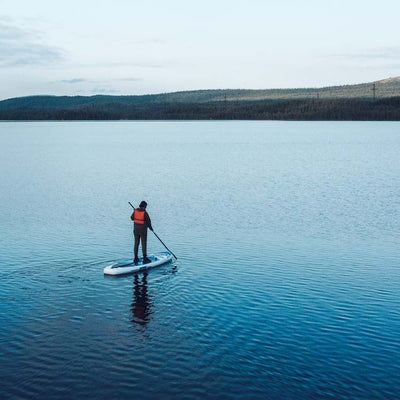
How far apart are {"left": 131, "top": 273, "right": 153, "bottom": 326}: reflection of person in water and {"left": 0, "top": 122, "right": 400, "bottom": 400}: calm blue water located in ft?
0.28

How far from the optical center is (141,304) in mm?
23281

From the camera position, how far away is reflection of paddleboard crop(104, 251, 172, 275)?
89.6ft

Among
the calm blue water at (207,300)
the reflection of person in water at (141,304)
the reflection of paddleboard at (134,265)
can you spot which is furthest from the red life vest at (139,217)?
the reflection of person in water at (141,304)

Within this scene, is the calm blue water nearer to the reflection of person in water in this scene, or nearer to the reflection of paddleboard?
the reflection of person in water

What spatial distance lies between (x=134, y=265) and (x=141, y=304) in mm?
5079

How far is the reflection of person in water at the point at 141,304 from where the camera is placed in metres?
21.4

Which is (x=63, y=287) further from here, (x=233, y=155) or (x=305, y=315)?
(x=233, y=155)

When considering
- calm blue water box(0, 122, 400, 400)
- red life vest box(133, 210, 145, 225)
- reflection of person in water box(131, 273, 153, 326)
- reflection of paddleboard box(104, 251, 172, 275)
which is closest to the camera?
calm blue water box(0, 122, 400, 400)

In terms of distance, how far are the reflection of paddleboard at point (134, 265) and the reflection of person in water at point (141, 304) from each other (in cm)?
89

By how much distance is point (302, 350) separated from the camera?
731 inches

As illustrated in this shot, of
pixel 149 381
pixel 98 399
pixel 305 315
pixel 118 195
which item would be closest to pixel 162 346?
pixel 149 381

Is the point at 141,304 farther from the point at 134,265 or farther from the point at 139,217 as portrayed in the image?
the point at 139,217

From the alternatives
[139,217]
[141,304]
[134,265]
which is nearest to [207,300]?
[141,304]

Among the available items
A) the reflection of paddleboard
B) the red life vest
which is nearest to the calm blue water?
the reflection of paddleboard
